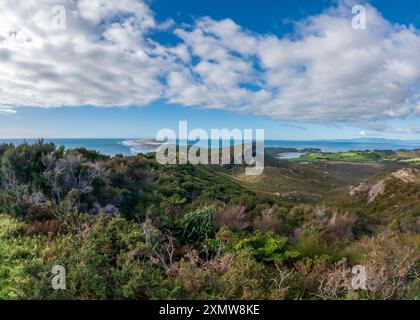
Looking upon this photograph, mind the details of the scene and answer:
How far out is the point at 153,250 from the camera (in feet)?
18.6

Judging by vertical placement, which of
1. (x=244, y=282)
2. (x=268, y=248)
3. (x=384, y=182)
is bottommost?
(x=384, y=182)

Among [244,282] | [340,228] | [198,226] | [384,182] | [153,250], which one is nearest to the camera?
[244,282]

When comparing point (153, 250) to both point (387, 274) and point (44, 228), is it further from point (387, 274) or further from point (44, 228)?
point (387, 274)

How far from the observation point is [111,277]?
473 centimetres

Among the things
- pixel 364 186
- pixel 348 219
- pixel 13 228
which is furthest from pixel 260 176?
pixel 13 228

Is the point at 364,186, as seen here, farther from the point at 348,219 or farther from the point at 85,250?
the point at 85,250

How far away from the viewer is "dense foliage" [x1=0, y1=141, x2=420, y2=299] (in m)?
4.67

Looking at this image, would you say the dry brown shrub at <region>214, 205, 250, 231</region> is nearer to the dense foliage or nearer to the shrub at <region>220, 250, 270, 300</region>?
the dense foliage

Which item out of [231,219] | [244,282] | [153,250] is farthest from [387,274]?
[231,219]

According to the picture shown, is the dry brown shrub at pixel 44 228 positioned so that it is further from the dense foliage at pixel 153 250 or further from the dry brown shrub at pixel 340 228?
the dry brown shrub at pixel 340 228

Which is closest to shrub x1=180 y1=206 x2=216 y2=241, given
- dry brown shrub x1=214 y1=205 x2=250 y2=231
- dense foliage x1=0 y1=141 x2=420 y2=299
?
dense foliage x1=0 y1=141 x2=420 y2=299
